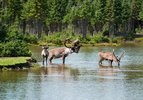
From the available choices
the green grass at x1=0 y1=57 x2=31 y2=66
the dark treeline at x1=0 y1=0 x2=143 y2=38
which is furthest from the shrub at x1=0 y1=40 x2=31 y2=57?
the dark treeline at x1=0 y1=0 x2=143 y2=38

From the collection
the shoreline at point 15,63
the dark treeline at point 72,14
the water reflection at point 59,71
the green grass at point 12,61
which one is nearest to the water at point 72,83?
the water reflection at point 59,71

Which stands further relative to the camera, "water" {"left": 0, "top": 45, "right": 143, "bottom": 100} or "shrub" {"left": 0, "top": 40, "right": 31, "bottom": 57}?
"shrub" {"left": 0, "top": 40, "right": 31, "bottom": 57}

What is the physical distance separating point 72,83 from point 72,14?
96923 millimetres

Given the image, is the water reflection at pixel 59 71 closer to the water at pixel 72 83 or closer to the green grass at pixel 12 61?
the water at pixel 72 83

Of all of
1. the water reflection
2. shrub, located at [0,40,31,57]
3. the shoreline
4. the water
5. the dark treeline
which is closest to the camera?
the water

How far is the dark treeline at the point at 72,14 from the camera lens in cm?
11381

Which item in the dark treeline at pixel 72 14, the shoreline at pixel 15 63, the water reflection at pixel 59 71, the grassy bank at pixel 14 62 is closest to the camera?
the water reflection at pixel 59 71

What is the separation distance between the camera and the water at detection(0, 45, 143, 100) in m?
25.0

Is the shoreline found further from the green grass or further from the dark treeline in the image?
the dark treeline

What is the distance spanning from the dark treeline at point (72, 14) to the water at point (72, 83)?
2831 inches

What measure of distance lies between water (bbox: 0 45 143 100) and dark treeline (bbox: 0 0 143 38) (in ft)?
236

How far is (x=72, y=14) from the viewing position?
12631 cm

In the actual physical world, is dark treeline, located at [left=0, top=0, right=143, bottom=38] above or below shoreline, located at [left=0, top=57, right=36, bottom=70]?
above

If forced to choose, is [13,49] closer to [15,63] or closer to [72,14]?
[15,63]
